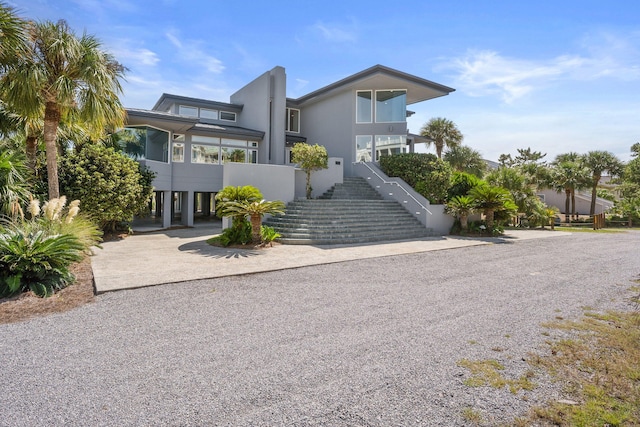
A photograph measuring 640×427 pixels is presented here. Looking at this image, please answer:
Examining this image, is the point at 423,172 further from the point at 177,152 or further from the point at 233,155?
the point at 177,152

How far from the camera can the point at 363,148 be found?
71.6 feet

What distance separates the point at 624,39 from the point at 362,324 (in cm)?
945

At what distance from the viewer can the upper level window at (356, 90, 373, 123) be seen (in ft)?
71.6

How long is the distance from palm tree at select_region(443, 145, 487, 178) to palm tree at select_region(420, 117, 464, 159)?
907mm

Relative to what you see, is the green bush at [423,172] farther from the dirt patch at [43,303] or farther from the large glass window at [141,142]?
the dirt patch at [43,303]

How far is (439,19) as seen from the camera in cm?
939

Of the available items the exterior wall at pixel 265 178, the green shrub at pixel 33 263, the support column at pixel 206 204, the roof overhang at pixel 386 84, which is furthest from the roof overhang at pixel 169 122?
the green shrub at pixel 33 263

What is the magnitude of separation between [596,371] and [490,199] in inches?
500

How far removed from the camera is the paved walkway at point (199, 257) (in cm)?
719

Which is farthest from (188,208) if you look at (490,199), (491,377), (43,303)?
(491,377)

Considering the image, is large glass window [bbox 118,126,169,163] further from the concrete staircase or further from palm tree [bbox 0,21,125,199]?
the concrete staircase

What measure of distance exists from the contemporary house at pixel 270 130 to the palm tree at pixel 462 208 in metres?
6.07

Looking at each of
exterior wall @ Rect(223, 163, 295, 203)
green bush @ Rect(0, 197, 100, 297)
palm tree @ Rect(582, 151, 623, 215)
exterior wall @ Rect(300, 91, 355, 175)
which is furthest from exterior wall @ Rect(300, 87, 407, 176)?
palm tree @ Rect(582, 151, 623, 215)

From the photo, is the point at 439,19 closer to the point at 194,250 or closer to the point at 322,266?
the point at 322,266
